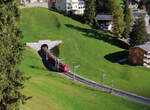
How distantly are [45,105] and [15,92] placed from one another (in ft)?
32.0

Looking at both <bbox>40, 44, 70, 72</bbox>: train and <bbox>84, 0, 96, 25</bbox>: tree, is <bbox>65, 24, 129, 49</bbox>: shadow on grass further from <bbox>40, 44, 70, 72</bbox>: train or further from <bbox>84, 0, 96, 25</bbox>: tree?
<bbox>40, 44, 70, 72</bbox>: train

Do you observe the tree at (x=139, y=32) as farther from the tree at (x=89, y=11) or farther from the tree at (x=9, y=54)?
the tree at (x=9, y=54)

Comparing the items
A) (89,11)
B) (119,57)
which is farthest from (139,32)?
(89,11)

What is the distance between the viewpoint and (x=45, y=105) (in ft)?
103

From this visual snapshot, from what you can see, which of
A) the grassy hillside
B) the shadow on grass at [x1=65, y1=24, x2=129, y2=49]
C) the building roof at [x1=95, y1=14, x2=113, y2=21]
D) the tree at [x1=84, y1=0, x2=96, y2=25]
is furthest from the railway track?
the building roof at [x1=95, y1=14, x2=113, y2=21]

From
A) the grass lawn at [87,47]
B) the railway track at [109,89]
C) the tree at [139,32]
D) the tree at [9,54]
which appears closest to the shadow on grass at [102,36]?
the grass lawn at [87,47]

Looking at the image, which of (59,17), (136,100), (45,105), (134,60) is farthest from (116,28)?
(45,105)

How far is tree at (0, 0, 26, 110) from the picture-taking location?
21328 millimetres

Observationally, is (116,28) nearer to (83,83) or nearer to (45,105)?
(83,83)

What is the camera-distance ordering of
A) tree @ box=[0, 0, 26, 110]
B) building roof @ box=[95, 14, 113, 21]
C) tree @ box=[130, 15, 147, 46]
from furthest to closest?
building roof @ box=[95, 14, 113, 21]
tree @ box=[130, 15, 147, 46]
tree @ box=[0, 0, 26, 110]

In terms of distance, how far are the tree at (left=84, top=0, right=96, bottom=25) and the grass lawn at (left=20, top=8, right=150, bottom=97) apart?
14.6ft

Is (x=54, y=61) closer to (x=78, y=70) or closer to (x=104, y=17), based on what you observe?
(x=78, y=70)

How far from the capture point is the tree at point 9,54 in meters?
21.3

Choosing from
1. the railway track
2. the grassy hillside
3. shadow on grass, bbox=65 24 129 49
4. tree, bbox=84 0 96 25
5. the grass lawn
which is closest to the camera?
the grassy hillside
